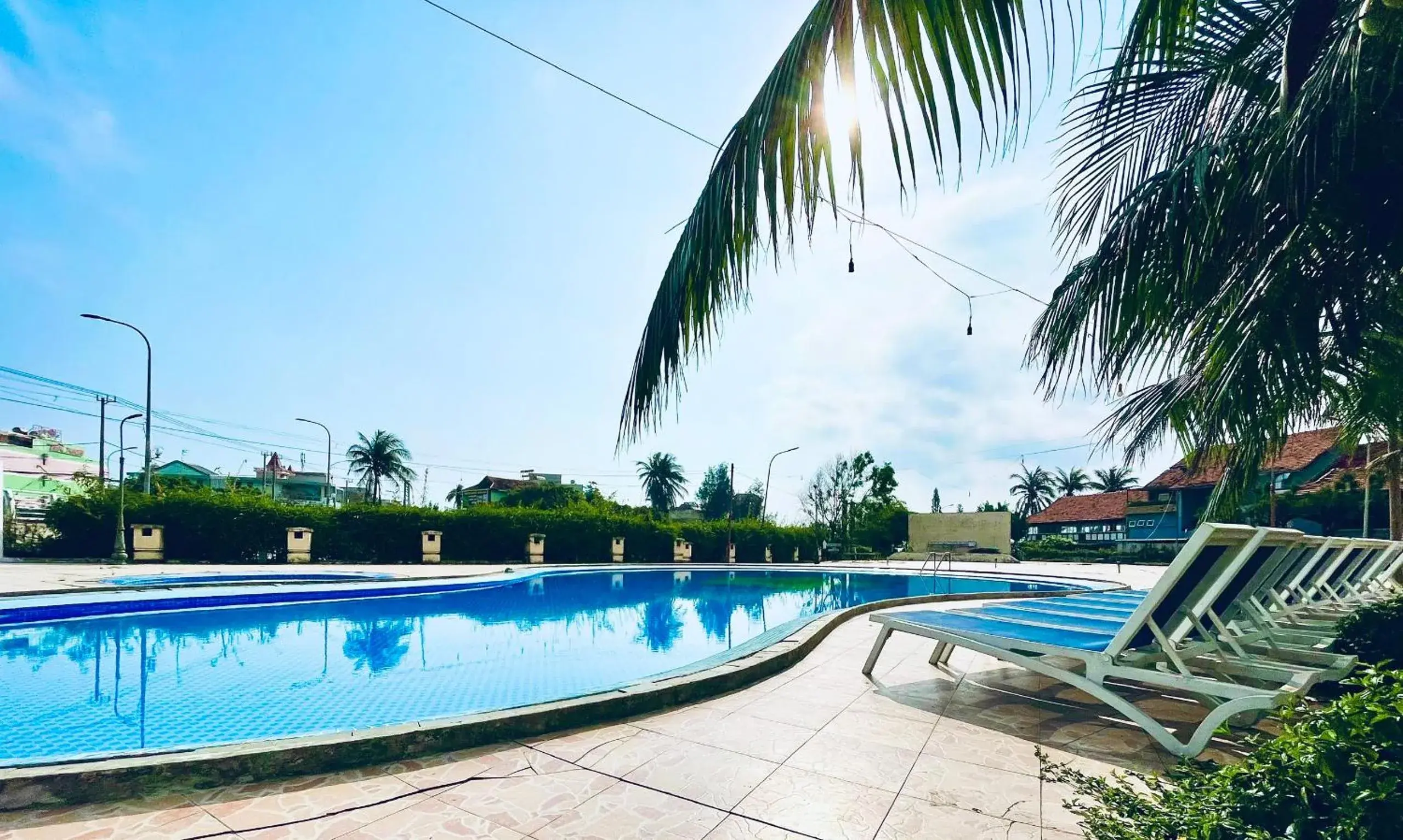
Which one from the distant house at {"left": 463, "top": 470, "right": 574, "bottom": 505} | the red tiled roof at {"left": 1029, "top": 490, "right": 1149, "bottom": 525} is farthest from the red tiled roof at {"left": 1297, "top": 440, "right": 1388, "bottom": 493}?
the distant house at {"left": 463, "top": 470, "right": 574, "bottom": 505}

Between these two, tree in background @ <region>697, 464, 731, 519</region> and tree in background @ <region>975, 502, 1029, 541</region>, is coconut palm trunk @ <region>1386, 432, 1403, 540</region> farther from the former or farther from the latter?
tree in background @ <region>697, 464, 731, 519</region>

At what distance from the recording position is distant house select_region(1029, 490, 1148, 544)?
4541 centimetres

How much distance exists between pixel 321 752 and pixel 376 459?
5805 centimetres

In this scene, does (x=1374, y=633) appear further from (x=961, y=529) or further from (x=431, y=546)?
(x=961, y=529)

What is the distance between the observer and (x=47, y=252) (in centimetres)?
1559

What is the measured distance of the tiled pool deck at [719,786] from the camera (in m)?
2.54

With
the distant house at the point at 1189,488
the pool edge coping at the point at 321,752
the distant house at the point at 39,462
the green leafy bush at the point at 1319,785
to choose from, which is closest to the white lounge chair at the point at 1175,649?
the green leafy bush at the point at 1319,785

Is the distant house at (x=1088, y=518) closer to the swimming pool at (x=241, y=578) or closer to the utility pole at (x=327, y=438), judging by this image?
the swimming pool at (x=241, y=578)

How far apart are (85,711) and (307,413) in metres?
30.3

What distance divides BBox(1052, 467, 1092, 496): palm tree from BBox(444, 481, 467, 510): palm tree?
60704mm

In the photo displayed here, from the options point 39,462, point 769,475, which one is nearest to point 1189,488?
point 769,475

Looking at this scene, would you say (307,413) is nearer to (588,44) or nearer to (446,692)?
(446,692)

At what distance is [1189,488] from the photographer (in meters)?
27.2

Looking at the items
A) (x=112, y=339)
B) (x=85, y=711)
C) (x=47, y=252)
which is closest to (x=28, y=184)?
(x=47, y=252)
